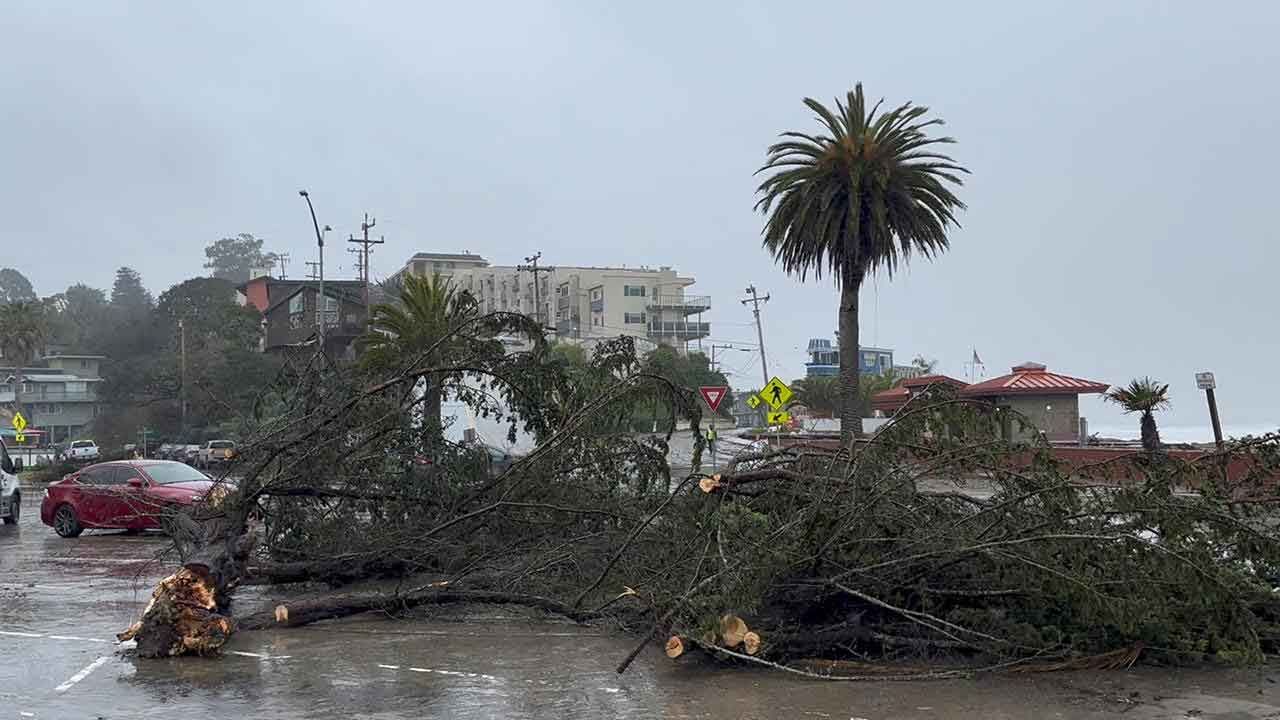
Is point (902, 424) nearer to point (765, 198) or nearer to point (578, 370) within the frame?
point (578, 370)

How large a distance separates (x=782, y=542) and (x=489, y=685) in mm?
2487

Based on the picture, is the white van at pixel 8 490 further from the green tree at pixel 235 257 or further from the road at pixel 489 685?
the green tree at pixel 235 257

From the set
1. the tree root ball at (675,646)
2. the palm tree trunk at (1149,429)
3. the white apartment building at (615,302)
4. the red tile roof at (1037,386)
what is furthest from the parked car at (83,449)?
the tree root ball at (675,646)

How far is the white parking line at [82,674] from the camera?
30.0ft

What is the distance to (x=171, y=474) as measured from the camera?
2100 centimetres

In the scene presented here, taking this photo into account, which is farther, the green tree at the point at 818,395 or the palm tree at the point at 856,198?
the green tree at the point at 818,395

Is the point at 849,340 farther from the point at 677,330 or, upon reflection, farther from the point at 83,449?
the point at 677,330

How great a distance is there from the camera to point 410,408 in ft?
46.4

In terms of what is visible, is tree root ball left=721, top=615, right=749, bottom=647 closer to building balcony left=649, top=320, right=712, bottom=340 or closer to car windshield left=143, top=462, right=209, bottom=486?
car windshield left=143, top=462, right=209, bottom=486

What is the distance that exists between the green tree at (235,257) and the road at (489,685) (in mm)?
188728

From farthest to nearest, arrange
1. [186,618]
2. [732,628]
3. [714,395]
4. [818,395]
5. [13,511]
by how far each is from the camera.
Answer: [818,395], [714,395], [13,511], [186,618], [732,628]

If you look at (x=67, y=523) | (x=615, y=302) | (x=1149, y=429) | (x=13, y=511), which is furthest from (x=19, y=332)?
(x=1149, y=429)

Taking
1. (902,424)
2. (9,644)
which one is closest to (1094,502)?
(902,424)

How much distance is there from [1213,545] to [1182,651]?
0.83 metres
